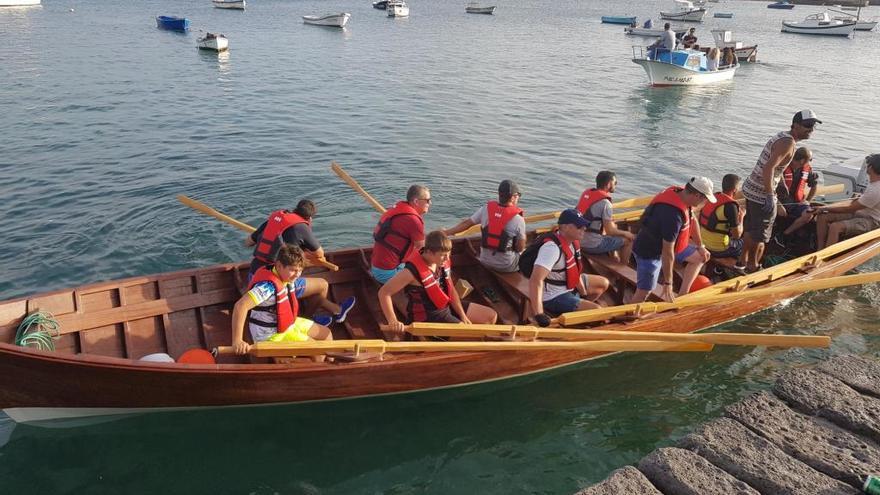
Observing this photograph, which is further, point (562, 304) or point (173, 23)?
point (173, 23)

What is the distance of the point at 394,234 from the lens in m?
7.78

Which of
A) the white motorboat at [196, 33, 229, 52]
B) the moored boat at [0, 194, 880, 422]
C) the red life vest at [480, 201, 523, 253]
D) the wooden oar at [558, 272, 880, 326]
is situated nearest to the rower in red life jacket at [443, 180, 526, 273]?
the red life vest at [480, 201, 523, 253]

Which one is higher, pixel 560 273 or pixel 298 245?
pixel 298 245

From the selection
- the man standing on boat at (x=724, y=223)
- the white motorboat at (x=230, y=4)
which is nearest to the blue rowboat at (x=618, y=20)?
the white motorboat at (x=230, y=4)

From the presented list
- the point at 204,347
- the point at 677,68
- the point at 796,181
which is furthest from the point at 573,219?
the point at 677,68

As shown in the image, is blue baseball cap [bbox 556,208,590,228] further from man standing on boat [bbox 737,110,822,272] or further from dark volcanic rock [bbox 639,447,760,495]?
man standing on boat [bbox 737,110,822,272]

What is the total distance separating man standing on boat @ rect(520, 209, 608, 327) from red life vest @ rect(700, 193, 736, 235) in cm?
233

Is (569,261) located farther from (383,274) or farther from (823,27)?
(823,27)

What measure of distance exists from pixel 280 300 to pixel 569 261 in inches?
136

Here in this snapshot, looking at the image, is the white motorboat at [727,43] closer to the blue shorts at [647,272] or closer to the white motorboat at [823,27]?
the white motorboat at [823,27]

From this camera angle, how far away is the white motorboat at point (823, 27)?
181ft

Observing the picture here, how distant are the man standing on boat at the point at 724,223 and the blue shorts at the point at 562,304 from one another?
8.97ft

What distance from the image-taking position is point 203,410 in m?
6.89

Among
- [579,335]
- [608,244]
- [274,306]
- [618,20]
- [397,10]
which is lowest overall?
[579,335]
